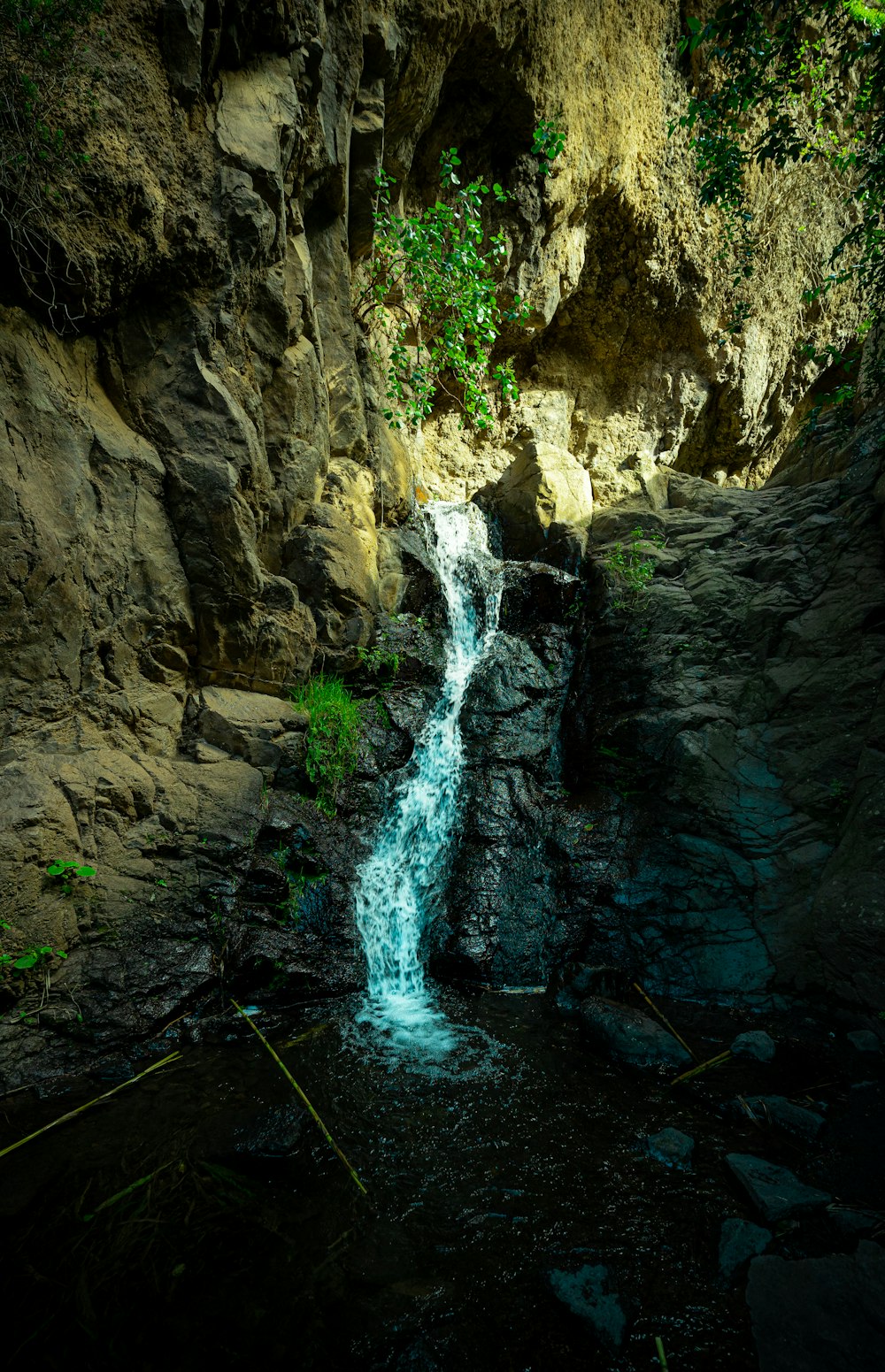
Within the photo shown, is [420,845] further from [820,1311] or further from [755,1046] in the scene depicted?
[820,1311]

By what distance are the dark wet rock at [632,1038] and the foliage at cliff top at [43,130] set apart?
6.67 metres

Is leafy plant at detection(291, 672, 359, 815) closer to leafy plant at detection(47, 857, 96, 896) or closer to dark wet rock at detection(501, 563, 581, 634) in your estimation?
leafy plant at detection(47, 857, 96, 896)

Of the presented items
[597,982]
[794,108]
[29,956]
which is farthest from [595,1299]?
[794,108]

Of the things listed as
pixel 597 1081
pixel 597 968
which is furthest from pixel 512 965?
pixel 597 1081

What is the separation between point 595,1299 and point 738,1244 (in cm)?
73

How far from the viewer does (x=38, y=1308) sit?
225 cm

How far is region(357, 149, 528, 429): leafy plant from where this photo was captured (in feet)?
25.2

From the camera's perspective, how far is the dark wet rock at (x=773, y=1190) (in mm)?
2713

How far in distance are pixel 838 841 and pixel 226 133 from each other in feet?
28.1

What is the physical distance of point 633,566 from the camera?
8688 mm

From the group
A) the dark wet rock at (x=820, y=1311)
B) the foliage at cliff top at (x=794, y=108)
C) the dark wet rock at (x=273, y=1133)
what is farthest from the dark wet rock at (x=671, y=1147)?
the foliage at cliff top at (x=794, y=108)

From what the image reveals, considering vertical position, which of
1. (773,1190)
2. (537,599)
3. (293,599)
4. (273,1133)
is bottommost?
(273,1133)

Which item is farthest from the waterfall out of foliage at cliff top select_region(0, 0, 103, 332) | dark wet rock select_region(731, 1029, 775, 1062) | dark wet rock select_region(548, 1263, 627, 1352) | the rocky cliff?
foliage at cliff top select_region(0, 0, 103, 332)

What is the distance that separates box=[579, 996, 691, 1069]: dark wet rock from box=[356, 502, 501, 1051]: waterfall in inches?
43.9
